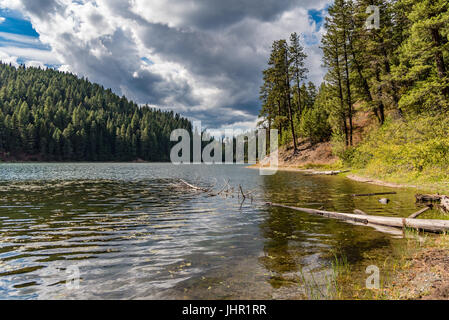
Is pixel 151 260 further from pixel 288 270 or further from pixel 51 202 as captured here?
pixel 51 202

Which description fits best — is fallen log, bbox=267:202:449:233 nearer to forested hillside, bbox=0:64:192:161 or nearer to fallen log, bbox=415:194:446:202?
fallen log, bbox=415:194:446:202

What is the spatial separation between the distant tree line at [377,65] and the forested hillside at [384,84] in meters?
0.09

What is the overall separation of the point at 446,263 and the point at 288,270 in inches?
140

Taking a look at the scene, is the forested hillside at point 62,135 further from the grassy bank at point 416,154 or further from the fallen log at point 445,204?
the fallen log at point 445,204

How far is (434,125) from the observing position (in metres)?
20.7

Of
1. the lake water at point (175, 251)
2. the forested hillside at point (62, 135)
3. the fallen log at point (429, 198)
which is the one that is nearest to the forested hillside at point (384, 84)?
the fallen log at point (429, 198)

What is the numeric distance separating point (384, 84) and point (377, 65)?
17.9ft

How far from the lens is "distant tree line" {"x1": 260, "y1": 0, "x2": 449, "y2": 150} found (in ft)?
80.5

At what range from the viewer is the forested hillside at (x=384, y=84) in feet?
71.4

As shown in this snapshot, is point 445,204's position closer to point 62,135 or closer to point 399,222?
point 399,222

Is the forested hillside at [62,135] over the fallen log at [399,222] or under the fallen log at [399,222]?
over

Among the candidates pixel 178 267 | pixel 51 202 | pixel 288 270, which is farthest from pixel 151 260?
pixel 51 202

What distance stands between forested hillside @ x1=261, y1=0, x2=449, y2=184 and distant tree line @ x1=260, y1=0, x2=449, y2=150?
9cm

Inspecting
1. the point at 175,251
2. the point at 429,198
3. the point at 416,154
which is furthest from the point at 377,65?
the point at 175,251
